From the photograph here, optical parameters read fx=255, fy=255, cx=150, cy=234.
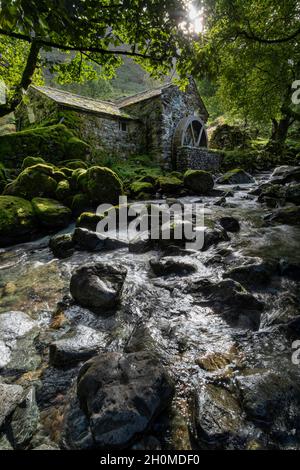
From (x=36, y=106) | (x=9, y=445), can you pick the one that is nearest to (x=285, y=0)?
(x=9, y=445)

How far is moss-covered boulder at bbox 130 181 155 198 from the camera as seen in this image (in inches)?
457

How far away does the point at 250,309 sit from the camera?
3.40m

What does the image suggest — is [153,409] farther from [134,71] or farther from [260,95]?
[134,71]

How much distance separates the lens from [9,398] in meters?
2.22

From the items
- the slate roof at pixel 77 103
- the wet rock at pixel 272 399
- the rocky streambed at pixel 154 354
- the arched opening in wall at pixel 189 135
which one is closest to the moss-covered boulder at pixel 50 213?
the rocky streambed at pixel 154 354

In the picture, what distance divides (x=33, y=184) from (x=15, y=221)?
2.14m

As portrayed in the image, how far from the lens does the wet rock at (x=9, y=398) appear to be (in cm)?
208

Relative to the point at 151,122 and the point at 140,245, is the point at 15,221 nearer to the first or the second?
the point at 140,245

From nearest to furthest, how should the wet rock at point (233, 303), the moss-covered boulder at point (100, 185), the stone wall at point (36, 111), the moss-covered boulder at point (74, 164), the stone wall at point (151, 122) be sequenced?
the wet rock at point (233, 303) < the moss-covered boulder at point (100, 185) < the moss-covered boulder at point (74, 164) < the stone wall at point (36, 111) < the stone wall at point (151, 122)

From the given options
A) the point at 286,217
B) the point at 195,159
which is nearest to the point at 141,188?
the point at 286,217

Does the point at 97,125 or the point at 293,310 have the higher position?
the point at 97,125

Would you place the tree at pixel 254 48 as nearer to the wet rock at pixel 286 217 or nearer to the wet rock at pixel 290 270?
the wet rock at pixel 290 270

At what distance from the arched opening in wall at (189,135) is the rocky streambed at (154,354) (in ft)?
44.9

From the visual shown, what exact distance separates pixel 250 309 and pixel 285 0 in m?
9.67
